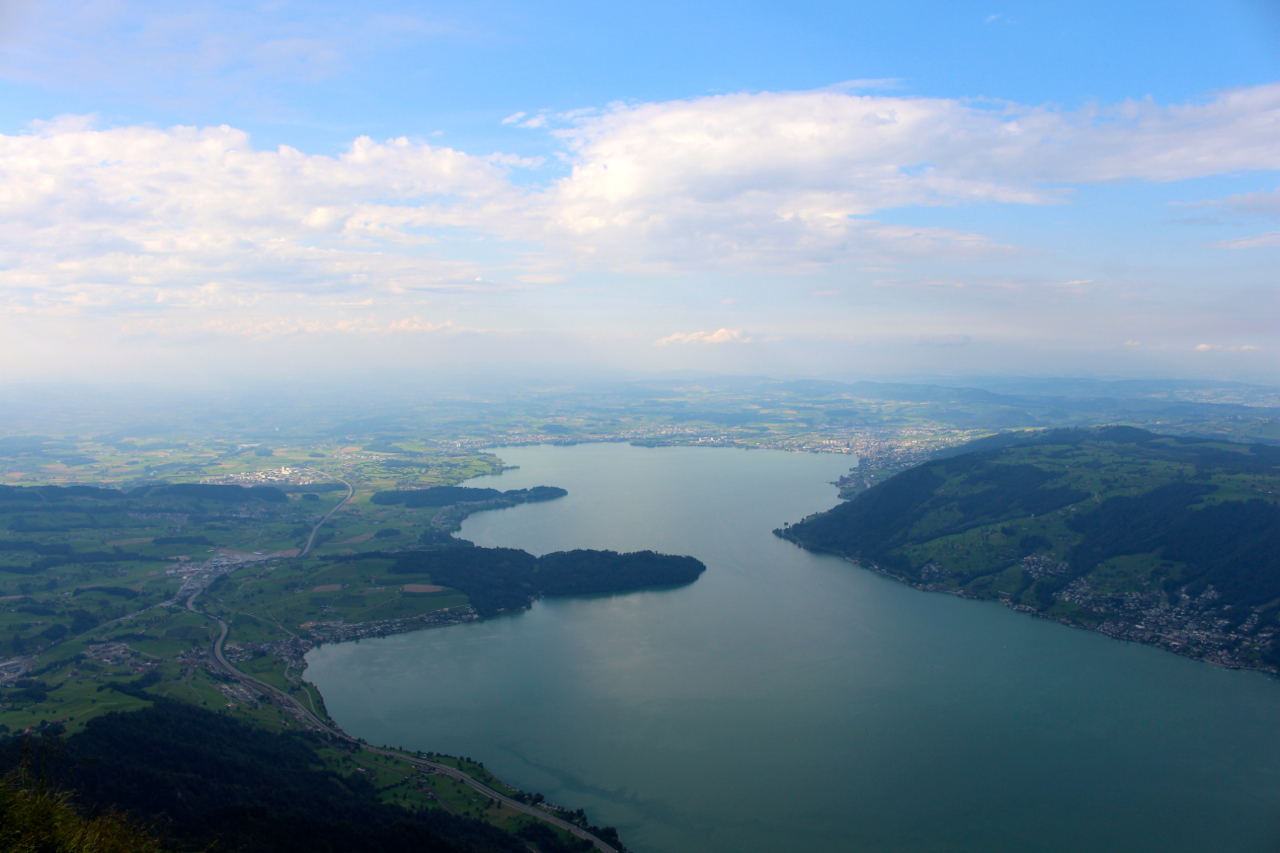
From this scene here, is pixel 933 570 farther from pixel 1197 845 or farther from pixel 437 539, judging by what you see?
pixel 437 539

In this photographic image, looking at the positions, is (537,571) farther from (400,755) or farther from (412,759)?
(412,759)

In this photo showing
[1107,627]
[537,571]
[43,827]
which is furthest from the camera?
[537,571]

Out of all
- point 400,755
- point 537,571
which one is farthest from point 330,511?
point 400,755

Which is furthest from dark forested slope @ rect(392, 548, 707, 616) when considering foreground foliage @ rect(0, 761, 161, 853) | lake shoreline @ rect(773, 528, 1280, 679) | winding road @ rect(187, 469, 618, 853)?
foreground foliage @ rect(0, 761, 161, 853)

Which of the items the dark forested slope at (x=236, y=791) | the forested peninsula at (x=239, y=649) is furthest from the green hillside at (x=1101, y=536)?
the dark forested slope at (x=236, y=791)

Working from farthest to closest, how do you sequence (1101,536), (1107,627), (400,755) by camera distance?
(1101,536) < (1107,627) < (400,755)

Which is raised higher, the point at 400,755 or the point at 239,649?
the point at 239,649
